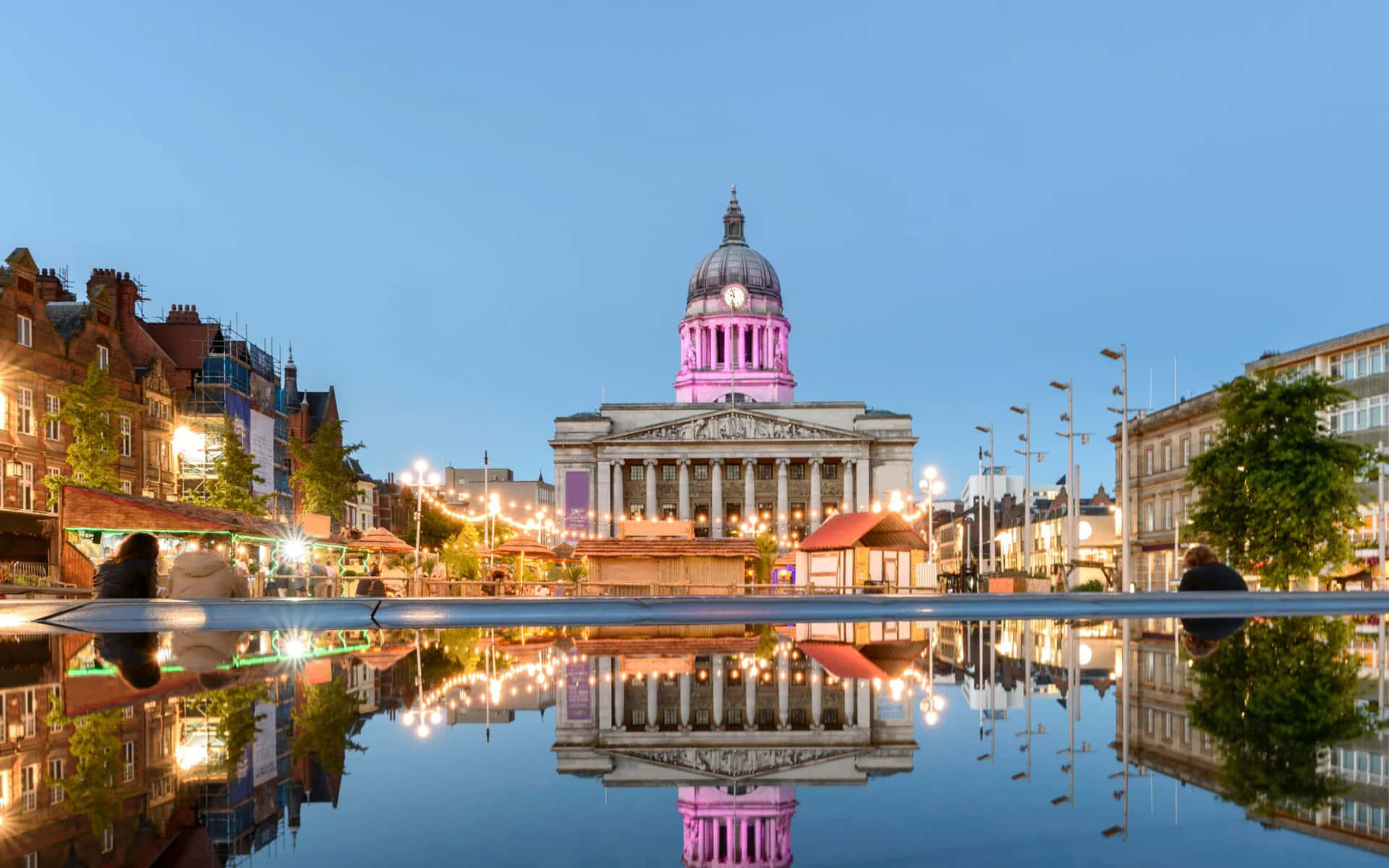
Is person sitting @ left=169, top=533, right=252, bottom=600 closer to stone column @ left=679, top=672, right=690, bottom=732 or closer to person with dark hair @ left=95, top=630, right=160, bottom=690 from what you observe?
person with dark hair @ left=95, top=630, right=160, bottom=690

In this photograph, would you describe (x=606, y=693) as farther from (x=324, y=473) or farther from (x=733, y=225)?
Result: (x=733, y=225)

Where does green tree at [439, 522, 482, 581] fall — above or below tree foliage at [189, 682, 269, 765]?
below

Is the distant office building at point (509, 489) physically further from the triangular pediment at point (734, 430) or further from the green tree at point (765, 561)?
the green tree at point (765, 561)

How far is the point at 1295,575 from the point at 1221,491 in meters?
3.37

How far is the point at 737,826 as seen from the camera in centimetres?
243

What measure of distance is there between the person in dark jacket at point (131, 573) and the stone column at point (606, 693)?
909cm

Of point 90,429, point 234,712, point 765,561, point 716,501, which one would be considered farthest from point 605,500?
point 234,712

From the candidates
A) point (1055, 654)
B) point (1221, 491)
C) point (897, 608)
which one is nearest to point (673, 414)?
point (1221, 491)

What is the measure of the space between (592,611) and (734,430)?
307ft

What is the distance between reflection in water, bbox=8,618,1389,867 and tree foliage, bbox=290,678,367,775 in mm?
20

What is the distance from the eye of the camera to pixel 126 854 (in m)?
2.31

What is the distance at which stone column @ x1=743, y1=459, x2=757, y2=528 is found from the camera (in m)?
106

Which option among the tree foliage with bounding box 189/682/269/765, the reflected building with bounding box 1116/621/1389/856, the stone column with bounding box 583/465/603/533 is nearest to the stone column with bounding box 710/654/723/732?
the reflected building with bounding box 1116/621/1389/856

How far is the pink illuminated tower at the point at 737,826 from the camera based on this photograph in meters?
2.30
